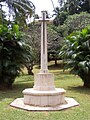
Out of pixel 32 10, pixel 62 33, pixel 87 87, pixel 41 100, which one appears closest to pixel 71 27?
pixel 62 33

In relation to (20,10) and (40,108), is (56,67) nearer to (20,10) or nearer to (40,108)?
(20,10)

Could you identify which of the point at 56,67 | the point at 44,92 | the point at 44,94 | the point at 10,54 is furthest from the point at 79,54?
the point at 56,67

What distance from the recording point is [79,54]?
1203cm

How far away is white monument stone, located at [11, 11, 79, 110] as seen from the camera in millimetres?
7898

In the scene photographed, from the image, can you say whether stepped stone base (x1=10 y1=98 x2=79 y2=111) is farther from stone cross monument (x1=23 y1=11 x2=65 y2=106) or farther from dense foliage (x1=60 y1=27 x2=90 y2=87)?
dense foliage (x1=60 y1=27 x2=90 y2=87)

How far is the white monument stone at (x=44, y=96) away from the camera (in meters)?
7.90

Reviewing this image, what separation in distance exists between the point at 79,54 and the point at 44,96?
4.63 metres

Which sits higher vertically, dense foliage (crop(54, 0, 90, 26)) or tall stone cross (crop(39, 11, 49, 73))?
dense foliage (crop(54, 0, 90, 26))

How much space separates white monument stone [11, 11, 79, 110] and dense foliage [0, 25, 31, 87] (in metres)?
3.47

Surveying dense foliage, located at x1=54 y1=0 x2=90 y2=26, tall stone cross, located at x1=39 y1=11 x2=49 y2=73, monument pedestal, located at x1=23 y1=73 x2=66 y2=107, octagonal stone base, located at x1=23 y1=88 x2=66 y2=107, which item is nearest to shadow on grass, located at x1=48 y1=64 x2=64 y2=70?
dense foliage, located at x1=54 y1=0 x2=90 y2=26

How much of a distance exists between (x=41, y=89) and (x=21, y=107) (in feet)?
3.06

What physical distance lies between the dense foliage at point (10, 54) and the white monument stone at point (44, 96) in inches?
136

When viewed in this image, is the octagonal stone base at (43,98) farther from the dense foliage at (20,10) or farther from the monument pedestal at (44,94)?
the dense foliage at (20,10)

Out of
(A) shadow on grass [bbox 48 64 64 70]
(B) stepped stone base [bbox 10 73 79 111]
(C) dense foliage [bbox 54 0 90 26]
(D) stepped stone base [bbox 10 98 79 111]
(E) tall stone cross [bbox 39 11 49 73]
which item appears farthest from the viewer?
(C) dense foliage [bbox 54 0 90 26]
